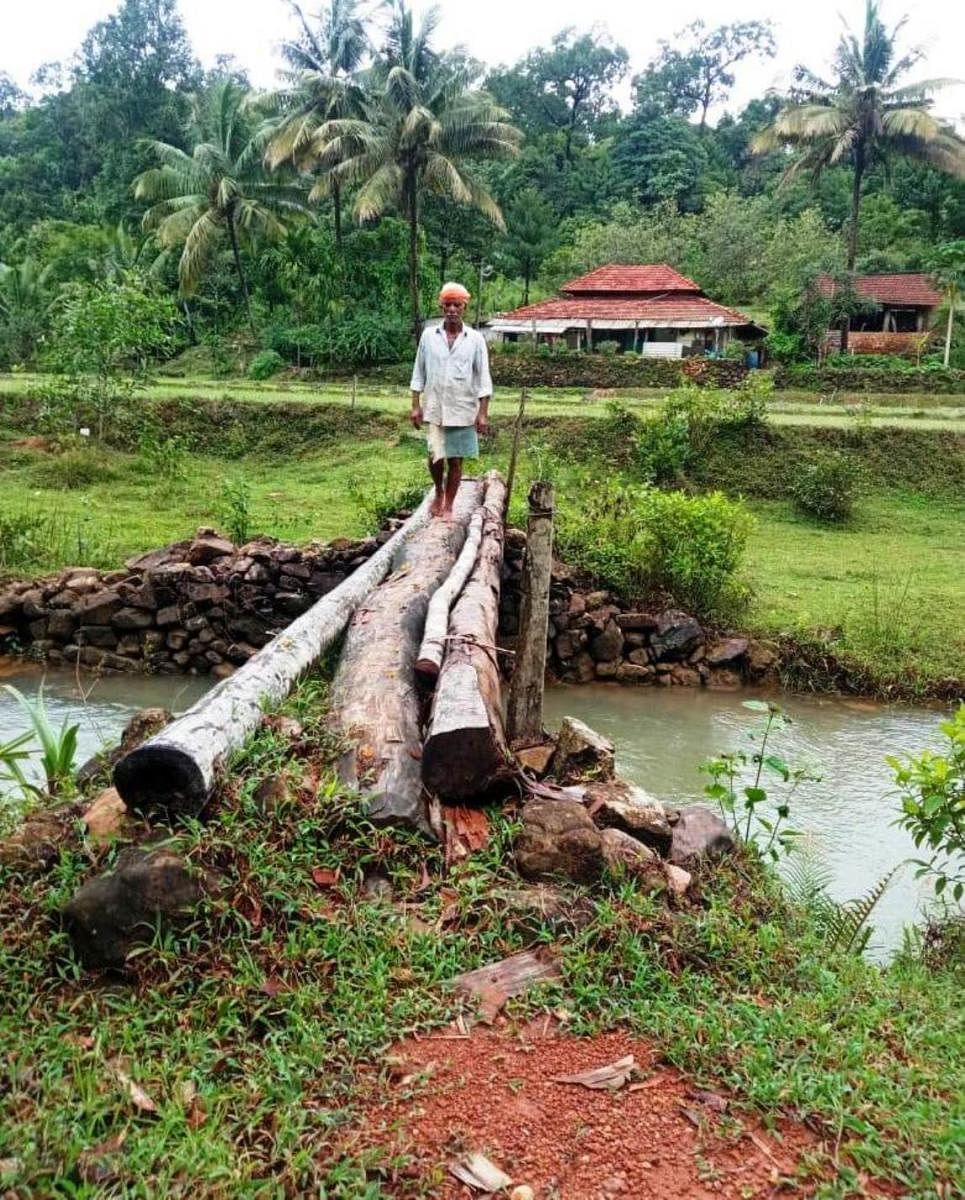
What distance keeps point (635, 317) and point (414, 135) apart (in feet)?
26.0

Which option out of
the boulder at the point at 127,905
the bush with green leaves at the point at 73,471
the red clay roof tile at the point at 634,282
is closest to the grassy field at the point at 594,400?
the bush with green leaves at the point at 73,471

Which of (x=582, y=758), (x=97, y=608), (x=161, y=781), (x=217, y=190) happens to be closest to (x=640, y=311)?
(x=217, y=190)

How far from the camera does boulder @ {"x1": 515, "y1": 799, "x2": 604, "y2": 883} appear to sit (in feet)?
11.8

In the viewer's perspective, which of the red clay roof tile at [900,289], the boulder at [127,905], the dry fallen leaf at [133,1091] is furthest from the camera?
the red clay roof tile at [900,289]

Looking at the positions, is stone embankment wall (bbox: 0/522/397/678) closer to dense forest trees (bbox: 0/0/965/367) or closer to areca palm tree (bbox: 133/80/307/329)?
dense forest trees (bbox: 0/0/965/367)

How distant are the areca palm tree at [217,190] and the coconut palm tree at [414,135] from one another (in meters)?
2.65

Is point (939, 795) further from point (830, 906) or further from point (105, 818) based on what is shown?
point (105, 818)

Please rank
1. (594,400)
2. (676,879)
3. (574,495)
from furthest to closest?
(594,400)
(574,495)
(676,879)

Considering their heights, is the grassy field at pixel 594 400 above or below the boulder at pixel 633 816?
above

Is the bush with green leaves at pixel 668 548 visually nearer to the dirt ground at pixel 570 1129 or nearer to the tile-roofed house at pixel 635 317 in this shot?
the dirt ground at pixel 570 1129

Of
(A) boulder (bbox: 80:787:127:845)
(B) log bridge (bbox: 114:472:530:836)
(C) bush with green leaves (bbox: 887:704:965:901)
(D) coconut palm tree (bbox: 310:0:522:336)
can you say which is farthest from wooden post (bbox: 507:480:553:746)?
(D) coconut palm tree (bbox: 310:0:522:336)

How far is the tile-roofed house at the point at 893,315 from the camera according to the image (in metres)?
29.5

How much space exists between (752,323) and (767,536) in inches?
647

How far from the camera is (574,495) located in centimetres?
1309
